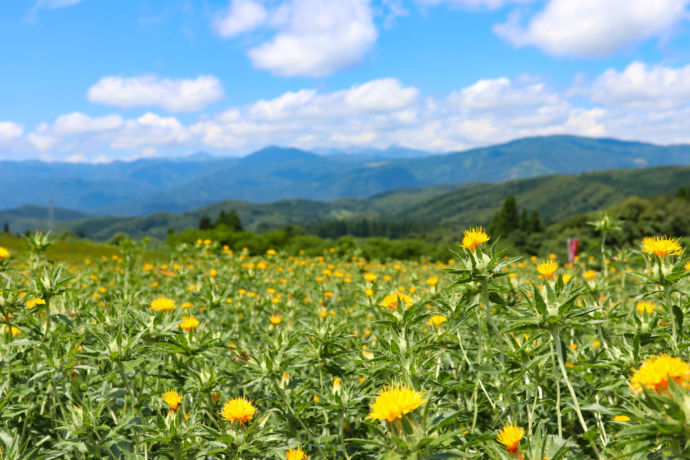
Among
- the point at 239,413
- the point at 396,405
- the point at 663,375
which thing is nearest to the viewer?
the point at 663,375

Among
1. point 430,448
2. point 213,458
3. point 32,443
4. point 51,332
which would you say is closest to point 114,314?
point 51,332

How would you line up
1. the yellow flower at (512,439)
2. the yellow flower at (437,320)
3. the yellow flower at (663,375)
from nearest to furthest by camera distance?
A: the yellow flower at (663,375), the yellow flower at (512,439), the yellow flower at (437,320)

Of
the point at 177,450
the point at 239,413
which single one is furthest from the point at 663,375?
the point at 177,450

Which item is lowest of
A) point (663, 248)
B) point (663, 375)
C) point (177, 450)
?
point (177, 450)

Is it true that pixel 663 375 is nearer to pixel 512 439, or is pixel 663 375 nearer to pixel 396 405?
pixel 512 439

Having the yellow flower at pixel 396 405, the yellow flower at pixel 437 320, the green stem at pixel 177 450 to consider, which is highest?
the yellow flower at pixel 396 405

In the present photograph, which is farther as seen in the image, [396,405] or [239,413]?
[239,413]

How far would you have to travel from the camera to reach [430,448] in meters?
1.53

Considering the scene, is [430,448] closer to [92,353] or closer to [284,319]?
[92,353]

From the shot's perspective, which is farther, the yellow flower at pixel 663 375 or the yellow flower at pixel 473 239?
the yellow flower at pixel 473 239

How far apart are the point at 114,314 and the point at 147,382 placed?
0.81 meters

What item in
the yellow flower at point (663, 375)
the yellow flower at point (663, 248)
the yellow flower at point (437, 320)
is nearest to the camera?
the yellow flower at point (663, 375)

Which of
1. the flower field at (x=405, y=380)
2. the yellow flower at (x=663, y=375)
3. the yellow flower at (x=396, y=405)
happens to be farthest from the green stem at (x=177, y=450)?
the yellow flower at (x=663, y=375)

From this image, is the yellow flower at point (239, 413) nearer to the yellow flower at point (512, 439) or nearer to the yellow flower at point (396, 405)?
the yellow flower at point (396, 405)
